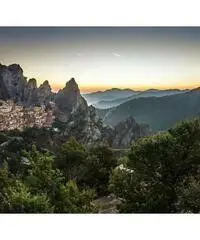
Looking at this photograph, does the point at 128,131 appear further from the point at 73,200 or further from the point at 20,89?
the point at 20,89

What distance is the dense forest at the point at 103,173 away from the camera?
6887mm

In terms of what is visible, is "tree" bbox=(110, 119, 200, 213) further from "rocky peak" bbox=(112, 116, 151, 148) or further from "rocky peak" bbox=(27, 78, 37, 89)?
"rocky peak" bbox=(27, 78, 37, 89)

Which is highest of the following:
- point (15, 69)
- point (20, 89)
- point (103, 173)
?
point (15, 69)

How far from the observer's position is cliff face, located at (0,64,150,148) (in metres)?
6.98

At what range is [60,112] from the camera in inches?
278

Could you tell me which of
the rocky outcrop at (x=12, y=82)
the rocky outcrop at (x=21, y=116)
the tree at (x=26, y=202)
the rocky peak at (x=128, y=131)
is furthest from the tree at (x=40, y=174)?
the rocky peak at (x=128, y=131)

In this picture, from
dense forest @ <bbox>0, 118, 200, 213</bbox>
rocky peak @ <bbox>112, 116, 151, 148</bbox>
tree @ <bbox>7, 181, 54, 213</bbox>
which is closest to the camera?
tree @ <bbox>7, 181, 54, 213</bbox>

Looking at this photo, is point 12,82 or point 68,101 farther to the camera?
point 68,101

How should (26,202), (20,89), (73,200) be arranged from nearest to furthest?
(26,202) → (73,200) → (20,89)

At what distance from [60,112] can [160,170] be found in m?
1.10

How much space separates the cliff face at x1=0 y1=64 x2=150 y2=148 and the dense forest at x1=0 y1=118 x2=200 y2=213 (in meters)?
0.09

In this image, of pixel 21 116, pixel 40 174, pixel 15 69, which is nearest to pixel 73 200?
pixel 40 174

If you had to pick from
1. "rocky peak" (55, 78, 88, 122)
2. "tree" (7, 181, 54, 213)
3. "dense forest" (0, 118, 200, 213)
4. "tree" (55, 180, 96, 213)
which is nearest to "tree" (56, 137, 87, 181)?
"dense forest" (0, 118, 200, 213)
